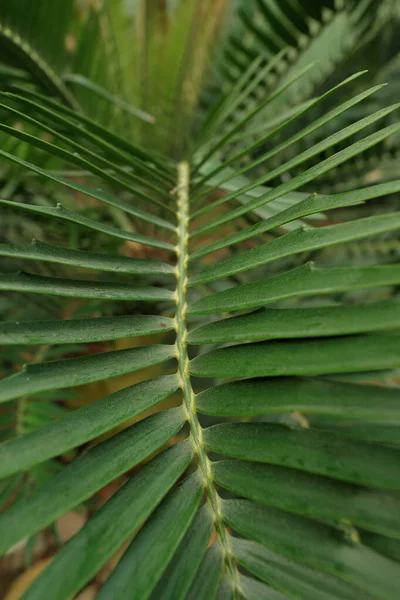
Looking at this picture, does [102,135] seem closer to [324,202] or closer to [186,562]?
[324,202]

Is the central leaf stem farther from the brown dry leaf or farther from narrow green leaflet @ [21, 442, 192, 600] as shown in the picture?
the brown dry leaf

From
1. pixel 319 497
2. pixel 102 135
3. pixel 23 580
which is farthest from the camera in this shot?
pixel 23 580

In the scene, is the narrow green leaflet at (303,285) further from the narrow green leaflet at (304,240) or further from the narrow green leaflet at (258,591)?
the narrow green leaflet at (258,591)

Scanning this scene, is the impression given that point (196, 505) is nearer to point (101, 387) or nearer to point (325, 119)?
point (325, 119)

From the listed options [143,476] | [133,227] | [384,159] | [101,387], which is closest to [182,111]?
[133,227]

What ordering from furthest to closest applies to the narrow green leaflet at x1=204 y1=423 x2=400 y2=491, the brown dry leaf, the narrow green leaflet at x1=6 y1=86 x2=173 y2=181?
the brown dry leaf < the narrow green leaflet at x1=6 y1=86 x2=173 y2=181 < the narrow green leaflet at x1=204 y1=423 x2=400 y2=491

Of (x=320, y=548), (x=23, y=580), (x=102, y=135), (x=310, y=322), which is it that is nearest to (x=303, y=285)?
(x=310, y=322)

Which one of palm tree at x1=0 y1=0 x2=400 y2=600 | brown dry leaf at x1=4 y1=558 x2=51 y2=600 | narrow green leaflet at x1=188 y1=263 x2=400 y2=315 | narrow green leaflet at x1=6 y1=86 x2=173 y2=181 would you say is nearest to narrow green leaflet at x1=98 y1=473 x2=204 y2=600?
palm tree at x1=0 y1=0 x2=400 y2=600
